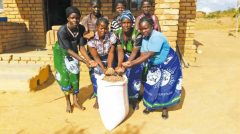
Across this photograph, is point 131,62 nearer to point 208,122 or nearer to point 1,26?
point 208,122

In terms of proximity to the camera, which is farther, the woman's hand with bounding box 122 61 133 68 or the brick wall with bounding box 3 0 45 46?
the brick wall with bounding box 3 0 45 46

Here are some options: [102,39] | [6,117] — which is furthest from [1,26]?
[102,39]

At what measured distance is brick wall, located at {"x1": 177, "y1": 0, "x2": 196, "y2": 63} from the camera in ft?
20.4

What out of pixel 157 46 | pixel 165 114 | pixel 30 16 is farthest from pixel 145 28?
pixel 30 16

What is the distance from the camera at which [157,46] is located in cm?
335

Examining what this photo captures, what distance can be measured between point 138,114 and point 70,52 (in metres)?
1.43

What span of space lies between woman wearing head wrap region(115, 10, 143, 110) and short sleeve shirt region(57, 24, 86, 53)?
21.4 inches

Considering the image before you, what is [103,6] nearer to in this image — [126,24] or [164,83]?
[126,24]

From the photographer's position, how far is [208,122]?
11.9 feet

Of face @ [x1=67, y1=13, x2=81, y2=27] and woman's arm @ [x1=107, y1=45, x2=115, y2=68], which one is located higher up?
face @ [x1=67, y1=13, x2=81, y2=27]

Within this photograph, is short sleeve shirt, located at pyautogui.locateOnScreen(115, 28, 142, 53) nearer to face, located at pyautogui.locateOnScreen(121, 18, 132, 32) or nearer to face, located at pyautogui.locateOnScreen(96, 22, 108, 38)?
face, located at pyautogui.locateOnScreen(121, 18, 132, 32)

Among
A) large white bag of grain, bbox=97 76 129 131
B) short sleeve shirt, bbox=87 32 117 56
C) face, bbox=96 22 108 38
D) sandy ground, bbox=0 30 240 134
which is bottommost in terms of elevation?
sandy ground, bbox=0 30 240 134

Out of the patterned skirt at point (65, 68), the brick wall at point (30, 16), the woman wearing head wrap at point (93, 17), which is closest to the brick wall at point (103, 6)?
the brick wall at point (30, 16)

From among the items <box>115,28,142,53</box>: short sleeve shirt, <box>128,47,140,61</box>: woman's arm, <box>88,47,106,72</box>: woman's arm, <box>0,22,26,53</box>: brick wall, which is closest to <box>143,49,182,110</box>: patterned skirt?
<box>128,47,140,61</box>: woman's arm
